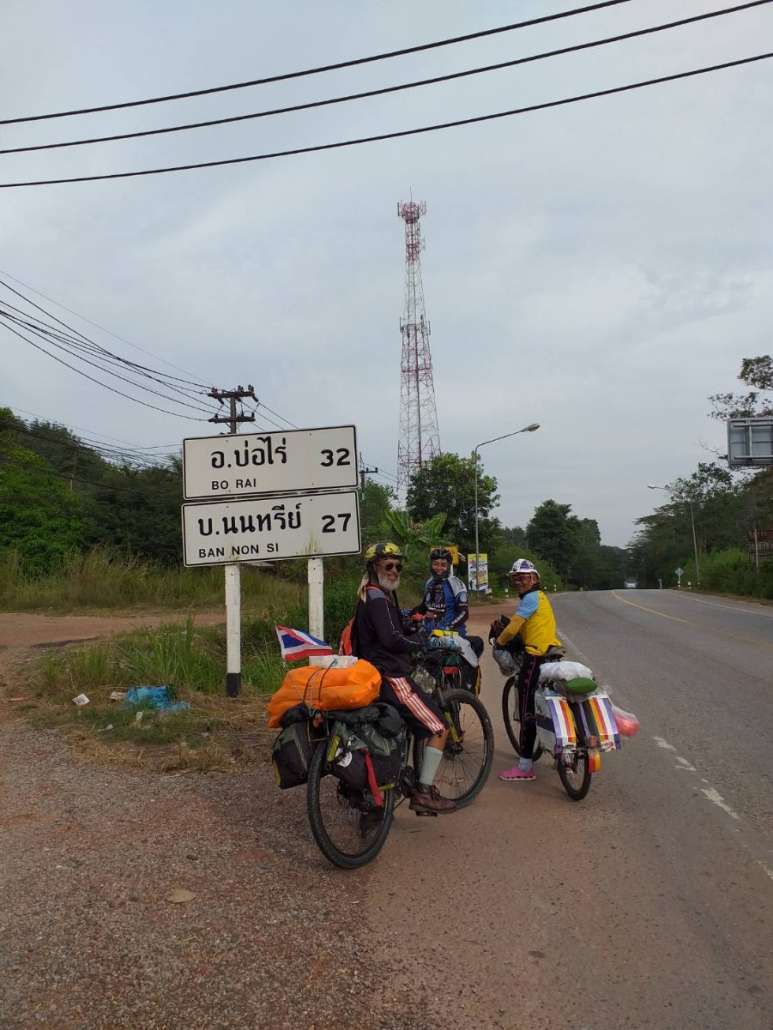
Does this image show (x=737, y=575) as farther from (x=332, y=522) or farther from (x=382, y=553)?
(x=382, y=553)

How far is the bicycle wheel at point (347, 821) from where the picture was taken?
4039mm

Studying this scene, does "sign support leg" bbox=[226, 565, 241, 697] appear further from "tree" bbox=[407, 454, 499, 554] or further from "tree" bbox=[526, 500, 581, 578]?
"tree" bbox=[526, 500, 581, 578]

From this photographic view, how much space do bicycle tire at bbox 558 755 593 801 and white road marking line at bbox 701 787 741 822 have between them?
2.69 ft

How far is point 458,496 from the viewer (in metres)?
44.4

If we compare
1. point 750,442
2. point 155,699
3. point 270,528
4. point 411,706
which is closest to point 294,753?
point 411,706

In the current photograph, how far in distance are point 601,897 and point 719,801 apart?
1.89 metres

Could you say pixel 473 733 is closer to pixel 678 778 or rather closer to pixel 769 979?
pixel 678 778

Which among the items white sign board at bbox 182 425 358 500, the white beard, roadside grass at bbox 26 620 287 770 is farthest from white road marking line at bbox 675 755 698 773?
white sign board at bbox 182 425 358 500

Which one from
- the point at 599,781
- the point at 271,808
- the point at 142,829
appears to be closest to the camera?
the point at 142,829

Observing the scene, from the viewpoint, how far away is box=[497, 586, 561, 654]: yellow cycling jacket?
582 centimetres

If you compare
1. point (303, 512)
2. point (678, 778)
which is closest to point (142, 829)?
point (678, 778)

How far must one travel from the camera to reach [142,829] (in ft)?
16.0

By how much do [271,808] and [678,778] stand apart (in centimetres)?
298

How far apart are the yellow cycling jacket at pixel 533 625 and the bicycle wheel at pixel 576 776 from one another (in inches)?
33.5
